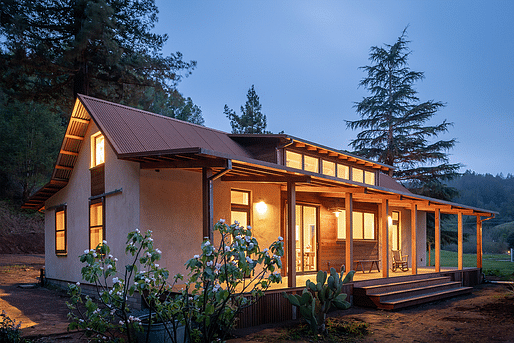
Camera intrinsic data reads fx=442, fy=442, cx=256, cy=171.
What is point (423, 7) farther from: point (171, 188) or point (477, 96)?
point (171, 188)

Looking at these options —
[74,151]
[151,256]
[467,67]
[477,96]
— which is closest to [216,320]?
[151,256]

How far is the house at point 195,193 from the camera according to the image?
8391 mm

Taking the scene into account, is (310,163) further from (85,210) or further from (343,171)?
(85,210)

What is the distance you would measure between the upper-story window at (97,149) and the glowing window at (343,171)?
23.8 feet

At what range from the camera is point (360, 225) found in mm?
14375

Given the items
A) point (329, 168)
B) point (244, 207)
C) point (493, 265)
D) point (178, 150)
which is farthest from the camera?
point (493, 265)

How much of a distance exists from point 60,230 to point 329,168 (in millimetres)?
8154

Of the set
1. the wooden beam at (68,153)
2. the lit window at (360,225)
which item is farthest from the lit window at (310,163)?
the wooden beam at (68,153)

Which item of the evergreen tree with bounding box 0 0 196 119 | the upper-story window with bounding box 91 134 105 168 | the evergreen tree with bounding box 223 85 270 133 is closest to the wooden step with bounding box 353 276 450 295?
the upper-story window with bounding box 91 134 105 168

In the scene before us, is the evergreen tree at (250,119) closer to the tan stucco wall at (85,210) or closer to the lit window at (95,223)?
the tan stucco wall at (85,210)

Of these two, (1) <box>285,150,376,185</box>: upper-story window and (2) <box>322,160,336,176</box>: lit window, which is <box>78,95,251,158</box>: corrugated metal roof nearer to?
(1) <box>285,150,376,185</box>: upper-story window

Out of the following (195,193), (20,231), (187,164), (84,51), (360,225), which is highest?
(84,51)

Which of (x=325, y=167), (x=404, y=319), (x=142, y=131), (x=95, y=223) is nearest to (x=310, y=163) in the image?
(x=325, y=167)

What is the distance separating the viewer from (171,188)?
8.88 m
